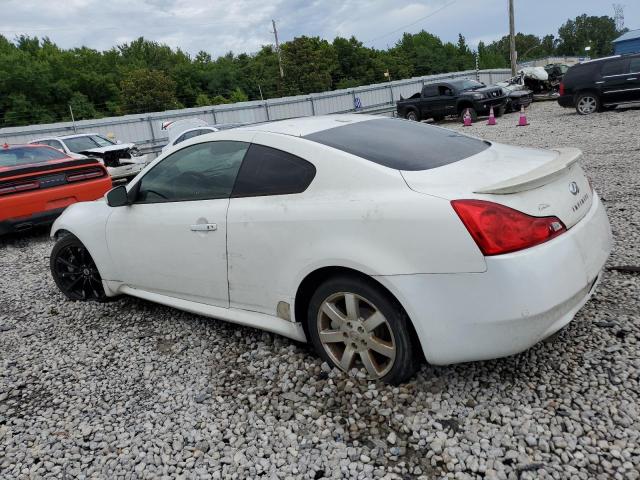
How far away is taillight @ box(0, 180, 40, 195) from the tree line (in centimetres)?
5103

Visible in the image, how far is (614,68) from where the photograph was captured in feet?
48.3

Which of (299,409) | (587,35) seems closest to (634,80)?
(299,409)

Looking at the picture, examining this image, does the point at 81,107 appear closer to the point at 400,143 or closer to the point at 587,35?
the point at 400,143

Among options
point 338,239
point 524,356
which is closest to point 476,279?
point 338,239

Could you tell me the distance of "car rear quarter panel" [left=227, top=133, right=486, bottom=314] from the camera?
235 cm

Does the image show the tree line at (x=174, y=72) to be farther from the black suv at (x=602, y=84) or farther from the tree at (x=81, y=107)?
the black suv at (x=602, y=84)

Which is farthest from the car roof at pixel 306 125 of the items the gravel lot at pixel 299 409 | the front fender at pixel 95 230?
the front fender at pixel 95 230

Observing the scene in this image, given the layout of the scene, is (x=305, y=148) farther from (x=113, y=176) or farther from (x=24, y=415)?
(x=113, y=176)

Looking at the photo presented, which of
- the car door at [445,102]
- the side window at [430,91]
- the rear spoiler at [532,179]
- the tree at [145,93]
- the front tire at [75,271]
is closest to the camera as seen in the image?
the rear spoiler at [532,179]

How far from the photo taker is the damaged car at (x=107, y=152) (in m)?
11.9

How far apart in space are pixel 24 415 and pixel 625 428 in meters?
3.13

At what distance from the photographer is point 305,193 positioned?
111 inches

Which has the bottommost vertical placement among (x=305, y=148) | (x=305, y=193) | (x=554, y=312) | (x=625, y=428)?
(x=625, y=428)

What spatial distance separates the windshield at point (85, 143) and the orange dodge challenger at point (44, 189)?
6591 mm
